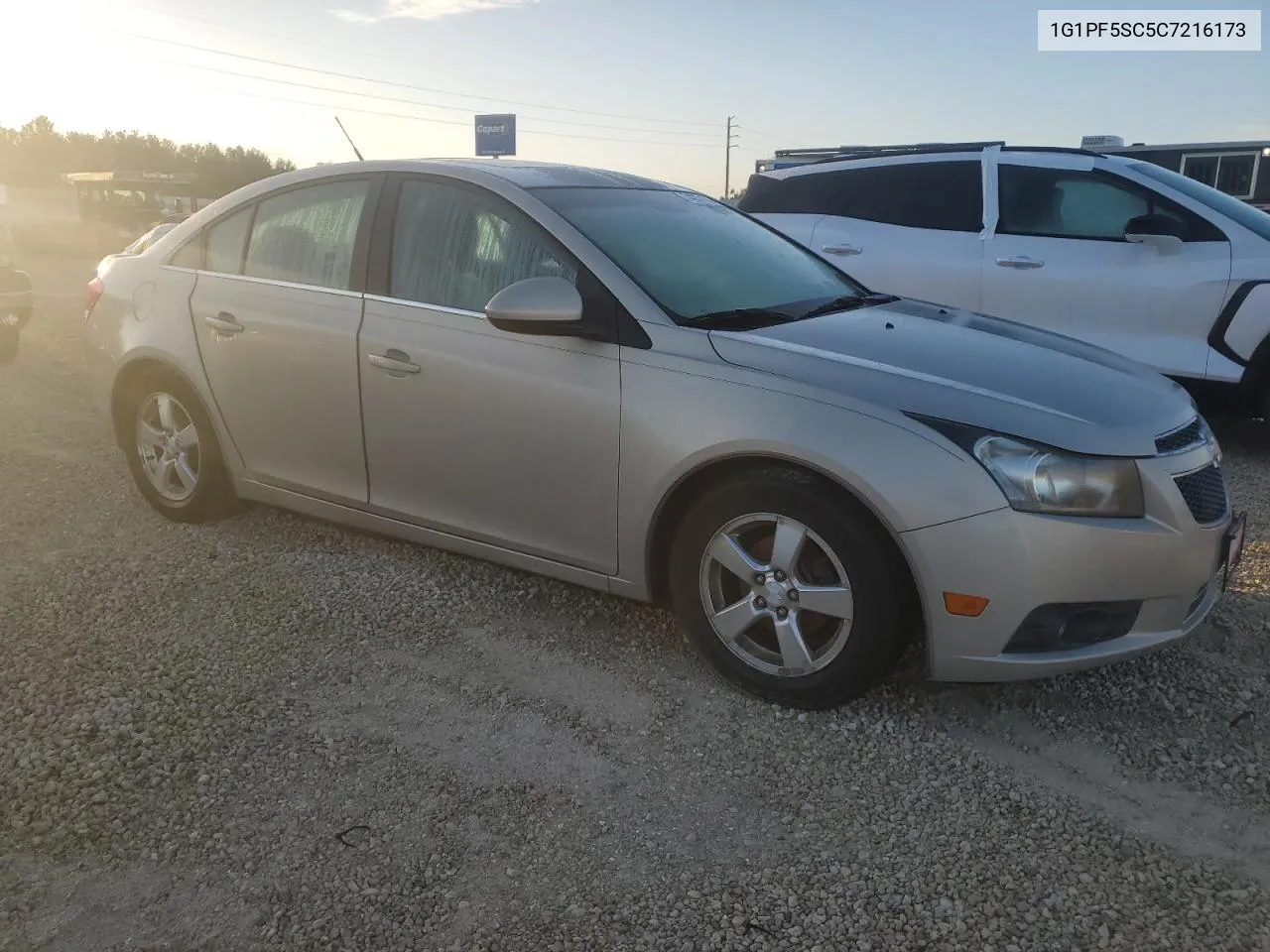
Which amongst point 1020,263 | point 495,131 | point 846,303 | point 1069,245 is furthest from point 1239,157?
point 495,131

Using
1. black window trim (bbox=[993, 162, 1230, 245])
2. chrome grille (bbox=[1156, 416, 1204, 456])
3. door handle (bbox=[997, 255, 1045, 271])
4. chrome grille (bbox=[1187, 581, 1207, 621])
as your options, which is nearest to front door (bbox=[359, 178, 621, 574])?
chrome grille (bbox=[1156, 416, 1204, 456])

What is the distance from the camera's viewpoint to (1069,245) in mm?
6352

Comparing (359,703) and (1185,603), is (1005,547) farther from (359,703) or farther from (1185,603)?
(359,703)

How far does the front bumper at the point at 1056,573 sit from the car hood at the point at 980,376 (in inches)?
7.9

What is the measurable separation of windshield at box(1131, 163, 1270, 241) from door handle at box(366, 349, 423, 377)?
483cm

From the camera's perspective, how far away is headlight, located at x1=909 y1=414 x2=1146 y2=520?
108 inches

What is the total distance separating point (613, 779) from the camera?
2.84 m

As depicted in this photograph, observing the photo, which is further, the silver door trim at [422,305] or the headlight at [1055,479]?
the silver door trim at [422,305]

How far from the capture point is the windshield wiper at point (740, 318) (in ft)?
10.9

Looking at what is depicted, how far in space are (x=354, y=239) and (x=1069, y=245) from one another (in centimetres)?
446

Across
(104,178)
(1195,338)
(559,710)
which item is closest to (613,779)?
(559,710)

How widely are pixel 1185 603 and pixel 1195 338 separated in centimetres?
363

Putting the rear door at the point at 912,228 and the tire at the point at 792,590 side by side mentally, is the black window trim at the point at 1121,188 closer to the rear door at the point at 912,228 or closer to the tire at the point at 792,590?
the rear door at the point at 912,228

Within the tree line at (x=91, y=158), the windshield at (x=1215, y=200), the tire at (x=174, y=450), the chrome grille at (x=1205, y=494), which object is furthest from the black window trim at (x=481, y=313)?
the tree line at (x=91, y=158)
